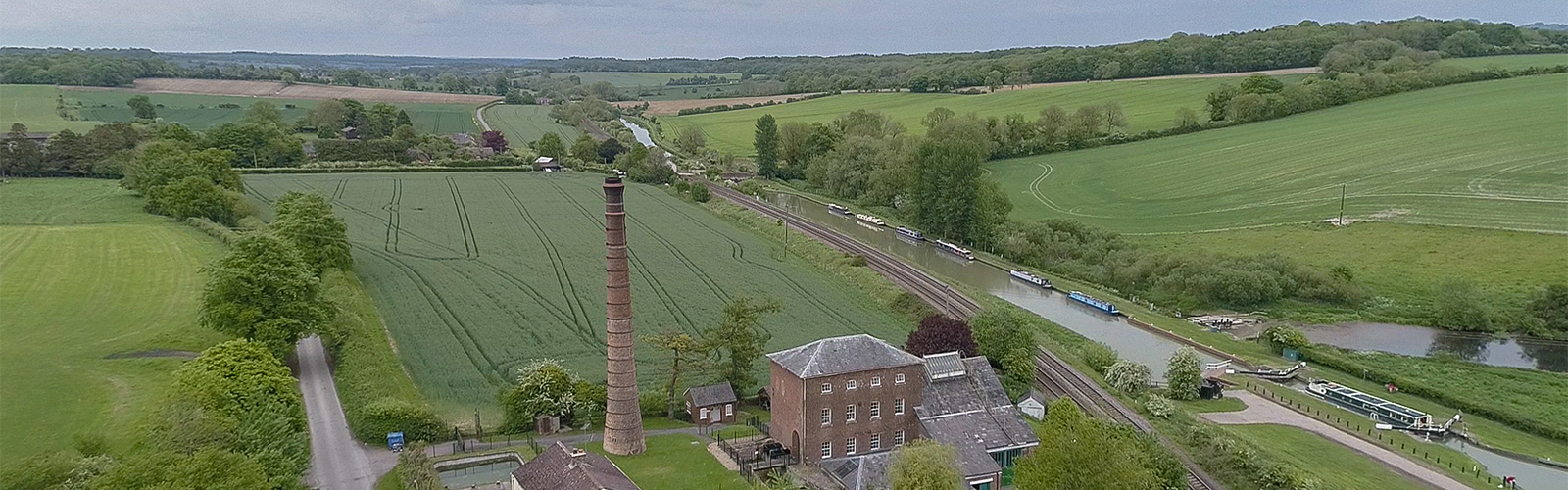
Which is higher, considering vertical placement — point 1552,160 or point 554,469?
point 1552,160

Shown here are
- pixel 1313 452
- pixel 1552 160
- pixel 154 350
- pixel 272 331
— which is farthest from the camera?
pixel 1552 160

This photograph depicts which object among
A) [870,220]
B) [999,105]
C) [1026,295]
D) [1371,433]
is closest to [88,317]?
[1026,295]

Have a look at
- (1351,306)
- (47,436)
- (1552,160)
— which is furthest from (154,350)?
(1552,160)

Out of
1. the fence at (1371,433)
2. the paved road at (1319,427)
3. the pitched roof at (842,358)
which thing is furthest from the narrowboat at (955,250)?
the pitched roof at (842,358)

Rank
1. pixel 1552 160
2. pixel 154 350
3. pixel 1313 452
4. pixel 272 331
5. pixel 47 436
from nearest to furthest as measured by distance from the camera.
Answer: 1. pixel 47 436
2. pixel 1313 452
3. pixel 272 331
4. pixel 154 350
5. pixel 1552 160

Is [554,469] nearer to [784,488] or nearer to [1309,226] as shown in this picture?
[784,488]

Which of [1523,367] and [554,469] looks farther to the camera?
[1523,367]

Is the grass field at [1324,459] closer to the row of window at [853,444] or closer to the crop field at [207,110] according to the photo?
the row of window at [853,444]

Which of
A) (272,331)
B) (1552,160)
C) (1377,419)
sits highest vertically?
(1552,160)
